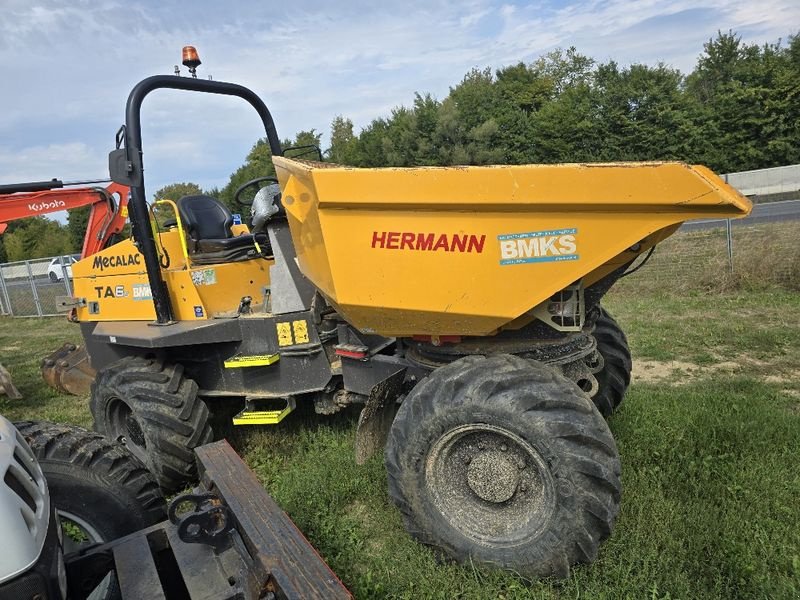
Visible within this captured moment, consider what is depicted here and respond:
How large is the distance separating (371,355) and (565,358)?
1.18m

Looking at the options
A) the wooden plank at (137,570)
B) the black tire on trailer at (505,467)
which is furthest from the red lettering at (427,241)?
the wooden plank at (137,570)

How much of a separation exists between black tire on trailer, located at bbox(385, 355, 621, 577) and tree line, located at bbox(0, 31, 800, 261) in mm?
28907

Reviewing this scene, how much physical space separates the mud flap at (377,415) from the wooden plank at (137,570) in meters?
1.22

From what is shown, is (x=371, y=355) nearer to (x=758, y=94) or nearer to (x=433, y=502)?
(x=433, y=502)

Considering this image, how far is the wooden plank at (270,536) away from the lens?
1830 mm

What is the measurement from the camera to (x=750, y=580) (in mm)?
2375

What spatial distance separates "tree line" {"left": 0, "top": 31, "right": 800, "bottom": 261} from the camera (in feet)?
108

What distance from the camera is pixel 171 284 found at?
165 inches

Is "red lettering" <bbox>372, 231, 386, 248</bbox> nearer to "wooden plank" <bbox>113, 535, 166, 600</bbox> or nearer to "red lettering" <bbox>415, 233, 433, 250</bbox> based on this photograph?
"red lettering" <bbox>415, 233, 433, 250</bbox>

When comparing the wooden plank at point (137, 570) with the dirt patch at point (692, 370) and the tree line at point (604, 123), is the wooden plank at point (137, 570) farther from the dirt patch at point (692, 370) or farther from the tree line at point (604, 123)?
the tree line at point (604, 123)

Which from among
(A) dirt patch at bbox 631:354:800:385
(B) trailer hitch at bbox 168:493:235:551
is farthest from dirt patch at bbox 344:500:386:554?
(A) dirt patch at bbox 631:354:800:385

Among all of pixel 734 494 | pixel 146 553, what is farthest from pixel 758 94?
pixel 146 553

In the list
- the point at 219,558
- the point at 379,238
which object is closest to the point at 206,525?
the point at 219,558

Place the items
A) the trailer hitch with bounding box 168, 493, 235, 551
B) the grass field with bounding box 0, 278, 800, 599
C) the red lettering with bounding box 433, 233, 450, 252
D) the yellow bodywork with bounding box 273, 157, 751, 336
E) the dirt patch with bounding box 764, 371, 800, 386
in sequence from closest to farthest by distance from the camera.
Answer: the trailer hitch with bounding box 168, 493, 235, 551 < the yellow bodywork with bounding box 273, 157, 751, 336 < the grass field with bounding box 0, 278, 800, 599 < the red lettering with bounding box 433, 233, 450, 252 < the dirt patch with bounding box 764, 371, 800, 386
